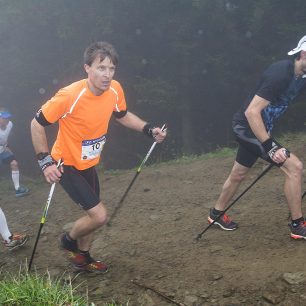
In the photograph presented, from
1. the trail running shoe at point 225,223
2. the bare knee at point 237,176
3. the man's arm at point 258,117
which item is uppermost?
the man's arm at point 258,117

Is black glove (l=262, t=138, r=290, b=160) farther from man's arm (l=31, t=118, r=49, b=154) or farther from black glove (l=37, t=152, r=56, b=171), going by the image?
man's arm (l=31, t=118, r=49, b=154)

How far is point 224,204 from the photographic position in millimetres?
5758

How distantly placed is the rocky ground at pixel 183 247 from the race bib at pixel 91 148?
1478 mm

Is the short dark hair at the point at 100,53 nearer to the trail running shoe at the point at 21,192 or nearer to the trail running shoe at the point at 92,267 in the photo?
the trail running shoe at the point at 92,267

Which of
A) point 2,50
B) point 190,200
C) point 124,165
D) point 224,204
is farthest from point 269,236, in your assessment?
point 2,50

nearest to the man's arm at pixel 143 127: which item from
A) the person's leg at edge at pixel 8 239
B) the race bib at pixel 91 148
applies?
the race bib at pixel 91 148

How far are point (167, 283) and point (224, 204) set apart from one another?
174cm

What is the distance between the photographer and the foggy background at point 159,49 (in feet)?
61.3

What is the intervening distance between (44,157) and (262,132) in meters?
2.52

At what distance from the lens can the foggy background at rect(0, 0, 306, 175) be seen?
18672mm

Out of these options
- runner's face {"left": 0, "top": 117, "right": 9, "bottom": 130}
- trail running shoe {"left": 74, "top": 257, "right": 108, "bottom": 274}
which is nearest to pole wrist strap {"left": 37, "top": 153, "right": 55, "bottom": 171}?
trail running shoe {"left": 74, "top": 257, "right": 108, "bottom": 274}

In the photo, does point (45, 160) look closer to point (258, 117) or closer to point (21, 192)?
point (258, 117)

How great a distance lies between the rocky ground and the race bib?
1478 mm

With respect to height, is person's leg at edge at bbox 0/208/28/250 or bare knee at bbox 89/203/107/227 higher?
bare knee at bbox 89/203/107/227
